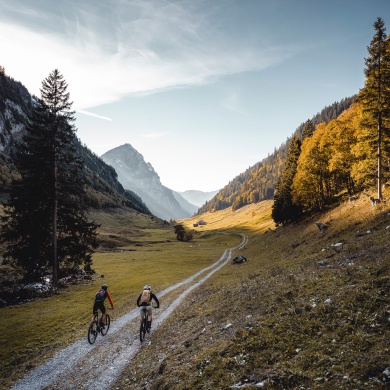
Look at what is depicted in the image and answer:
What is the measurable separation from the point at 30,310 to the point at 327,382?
88.3 ft

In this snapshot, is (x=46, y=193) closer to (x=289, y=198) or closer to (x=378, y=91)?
(x=378, y=91)

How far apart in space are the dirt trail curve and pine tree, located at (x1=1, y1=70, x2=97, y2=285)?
16841 millimetres

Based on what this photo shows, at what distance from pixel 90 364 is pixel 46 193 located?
2301 centimetres

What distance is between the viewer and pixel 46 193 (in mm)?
32000

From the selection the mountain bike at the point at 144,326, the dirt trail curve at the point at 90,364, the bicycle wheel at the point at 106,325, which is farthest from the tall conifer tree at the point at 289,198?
the bicycle wheel at the point at 106,325

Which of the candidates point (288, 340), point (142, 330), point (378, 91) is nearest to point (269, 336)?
point (288, 340)

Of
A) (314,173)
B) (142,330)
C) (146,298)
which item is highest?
(314,173)

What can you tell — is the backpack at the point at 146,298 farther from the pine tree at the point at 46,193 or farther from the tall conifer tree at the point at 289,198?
the tall conifer tree at the point at 289,198

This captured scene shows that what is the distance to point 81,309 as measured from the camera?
2542 cm

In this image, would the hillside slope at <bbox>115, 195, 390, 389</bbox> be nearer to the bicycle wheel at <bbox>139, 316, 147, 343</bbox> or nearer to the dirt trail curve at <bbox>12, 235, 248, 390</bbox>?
the bicycle wheel at <bbox>139, 316, 147, 343</bbox>

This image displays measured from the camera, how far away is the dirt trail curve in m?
13.1

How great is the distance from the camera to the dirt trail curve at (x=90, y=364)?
1308 cm

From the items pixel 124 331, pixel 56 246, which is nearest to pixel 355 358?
pixel 124 331

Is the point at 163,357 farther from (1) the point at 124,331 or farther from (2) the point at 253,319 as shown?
(1) the point at 124,331
